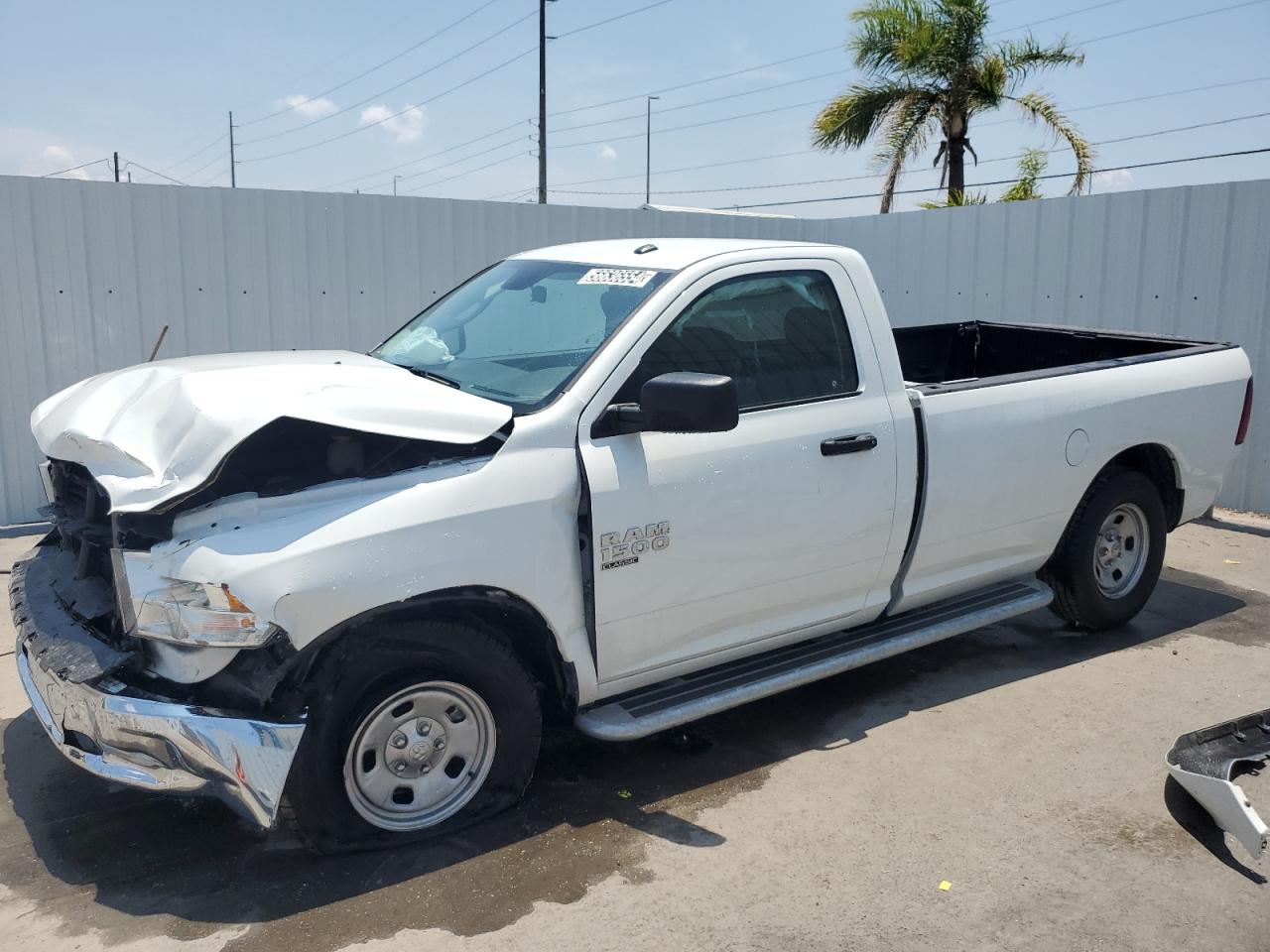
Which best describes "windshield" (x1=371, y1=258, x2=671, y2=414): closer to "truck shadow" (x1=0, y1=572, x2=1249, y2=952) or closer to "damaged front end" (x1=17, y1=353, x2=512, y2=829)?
"damaged front end" (x1=17, y1=353, x2=512, y2=829)

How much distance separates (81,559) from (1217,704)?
474 cm

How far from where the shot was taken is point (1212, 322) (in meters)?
8.66

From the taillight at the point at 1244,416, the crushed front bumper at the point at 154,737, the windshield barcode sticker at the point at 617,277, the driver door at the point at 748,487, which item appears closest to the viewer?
the crushed front bumper at the point at 154,737

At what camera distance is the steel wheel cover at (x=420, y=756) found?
3.48 metres

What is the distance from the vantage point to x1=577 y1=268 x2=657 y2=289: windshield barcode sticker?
4.22 meters

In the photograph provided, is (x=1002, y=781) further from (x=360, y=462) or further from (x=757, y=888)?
(x=360, y=462)

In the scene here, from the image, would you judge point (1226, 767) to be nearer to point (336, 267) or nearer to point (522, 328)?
point (522, 328)

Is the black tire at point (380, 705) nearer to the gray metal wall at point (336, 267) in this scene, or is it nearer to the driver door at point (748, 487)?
the driver door at point (748, 487)

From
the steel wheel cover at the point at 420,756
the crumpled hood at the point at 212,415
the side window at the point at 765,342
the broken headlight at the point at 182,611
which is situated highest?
the side window at the point at 765,342

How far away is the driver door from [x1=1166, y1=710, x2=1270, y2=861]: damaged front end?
1299 millimetres

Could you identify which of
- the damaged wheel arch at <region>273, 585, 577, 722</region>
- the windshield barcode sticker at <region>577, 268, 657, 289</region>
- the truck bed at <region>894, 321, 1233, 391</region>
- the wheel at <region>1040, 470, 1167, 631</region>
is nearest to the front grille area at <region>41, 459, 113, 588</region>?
the damaged wheel arch at <region>273, 585, 577, 722</region>

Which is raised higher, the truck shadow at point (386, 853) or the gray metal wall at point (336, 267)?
the gray metal wall at point (336, 267)

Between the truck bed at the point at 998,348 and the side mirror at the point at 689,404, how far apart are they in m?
3.32

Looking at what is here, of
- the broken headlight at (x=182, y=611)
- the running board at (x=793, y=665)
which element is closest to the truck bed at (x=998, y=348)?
the running board at (x=793, y=665)
